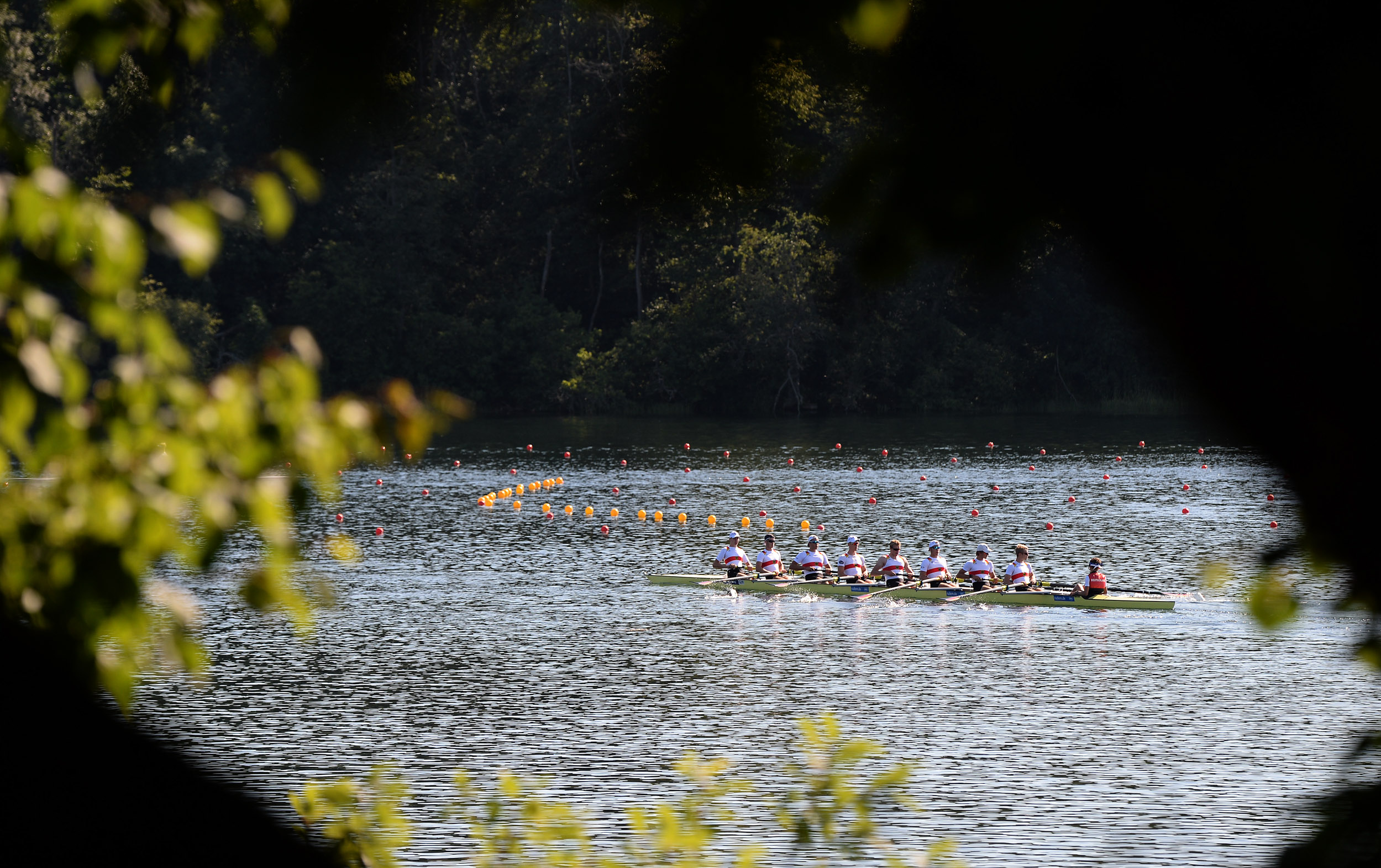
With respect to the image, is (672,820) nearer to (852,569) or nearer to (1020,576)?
(1020,576)

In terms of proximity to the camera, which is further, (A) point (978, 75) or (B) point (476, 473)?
(B) point (476, 473)

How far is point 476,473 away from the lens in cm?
5762

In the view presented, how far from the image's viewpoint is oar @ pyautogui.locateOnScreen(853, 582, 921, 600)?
103ft

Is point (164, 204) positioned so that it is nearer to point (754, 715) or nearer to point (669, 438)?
point (754, 715)

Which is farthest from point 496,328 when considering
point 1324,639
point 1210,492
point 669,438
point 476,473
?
point 1324,639

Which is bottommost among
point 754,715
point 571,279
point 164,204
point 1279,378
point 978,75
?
point 754,715

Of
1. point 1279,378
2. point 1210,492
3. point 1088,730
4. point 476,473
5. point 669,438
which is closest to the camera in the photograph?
point 1279,378

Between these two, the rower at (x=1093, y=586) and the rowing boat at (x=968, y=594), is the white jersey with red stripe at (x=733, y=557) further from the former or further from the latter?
the rower at (x=1093, y=586)

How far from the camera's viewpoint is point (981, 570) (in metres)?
31.1

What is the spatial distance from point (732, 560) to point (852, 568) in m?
2.80

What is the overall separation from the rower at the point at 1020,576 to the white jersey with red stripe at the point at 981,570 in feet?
1.21

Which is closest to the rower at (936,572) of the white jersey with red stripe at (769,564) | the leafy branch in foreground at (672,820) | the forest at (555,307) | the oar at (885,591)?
the oar at (885,591)

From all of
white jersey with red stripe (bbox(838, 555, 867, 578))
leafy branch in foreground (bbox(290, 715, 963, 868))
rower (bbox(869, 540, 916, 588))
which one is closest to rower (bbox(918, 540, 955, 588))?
rower (bbox(869, 540, 916, 588))

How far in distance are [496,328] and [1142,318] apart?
80467mm
